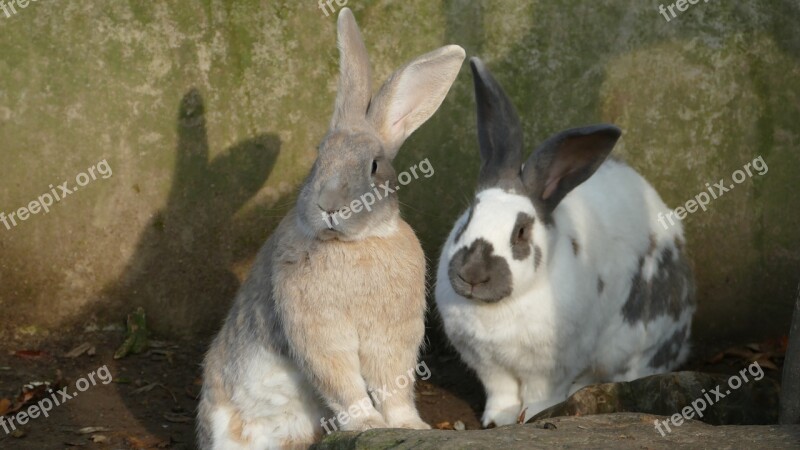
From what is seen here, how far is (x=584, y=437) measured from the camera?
4.94m

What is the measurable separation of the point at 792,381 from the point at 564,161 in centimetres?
159

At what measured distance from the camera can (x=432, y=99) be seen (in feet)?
18.8

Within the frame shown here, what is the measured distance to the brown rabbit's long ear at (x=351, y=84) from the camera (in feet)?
18.3

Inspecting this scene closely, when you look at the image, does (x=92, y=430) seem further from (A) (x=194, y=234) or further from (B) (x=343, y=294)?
(B) (x=343, y=294)

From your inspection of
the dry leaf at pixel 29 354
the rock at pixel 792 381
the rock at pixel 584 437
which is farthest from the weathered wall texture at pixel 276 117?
the rock at pixel 584 437

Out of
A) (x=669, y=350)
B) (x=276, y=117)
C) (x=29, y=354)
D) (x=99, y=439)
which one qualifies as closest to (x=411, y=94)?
(x=276, y=117)

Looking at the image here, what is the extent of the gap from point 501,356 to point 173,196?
226 centimetres

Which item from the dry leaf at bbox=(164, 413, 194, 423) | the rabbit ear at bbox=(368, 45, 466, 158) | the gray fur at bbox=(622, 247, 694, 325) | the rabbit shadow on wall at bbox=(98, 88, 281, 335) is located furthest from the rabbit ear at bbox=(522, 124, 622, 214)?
the dry leaf at bbox=(164, 413, 194, 423)

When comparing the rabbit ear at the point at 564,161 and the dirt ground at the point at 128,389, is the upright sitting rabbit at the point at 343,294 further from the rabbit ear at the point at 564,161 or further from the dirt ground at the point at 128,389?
the dirt ground at the point at 128,389

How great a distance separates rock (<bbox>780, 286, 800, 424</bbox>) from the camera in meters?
5.26

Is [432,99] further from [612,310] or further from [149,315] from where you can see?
[149,315]

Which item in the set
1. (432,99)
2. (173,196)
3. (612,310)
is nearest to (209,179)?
(173,196)

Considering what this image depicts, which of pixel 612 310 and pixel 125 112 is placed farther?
pixel 125 112

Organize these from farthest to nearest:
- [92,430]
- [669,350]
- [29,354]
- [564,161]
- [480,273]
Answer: [29,354] < [669,350] < [92,430] < [564,161] < [480,273]
